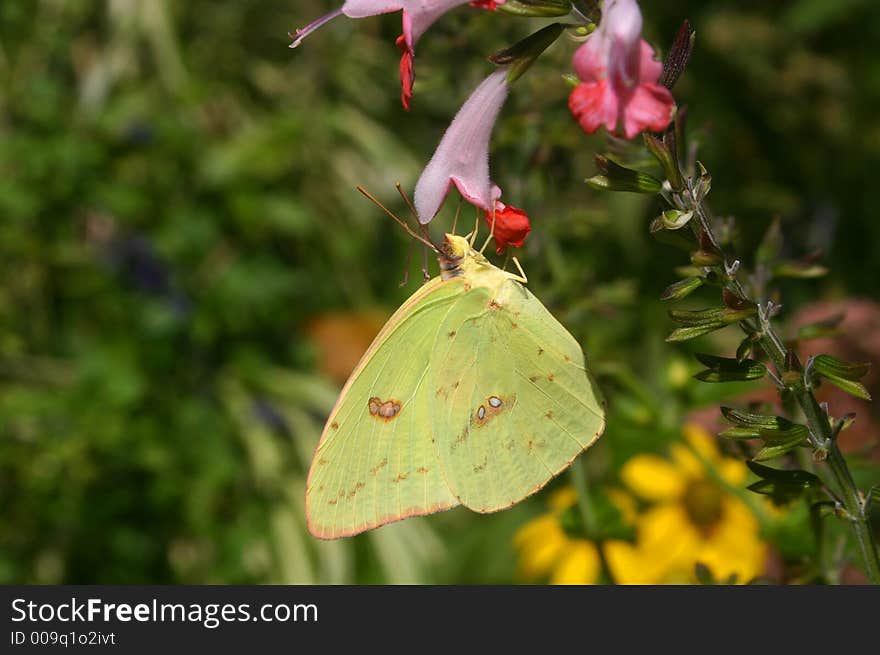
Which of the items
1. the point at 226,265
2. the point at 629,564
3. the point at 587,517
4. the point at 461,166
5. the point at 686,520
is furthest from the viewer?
the point at 226,265

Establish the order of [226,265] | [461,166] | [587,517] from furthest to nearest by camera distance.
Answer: [226,265], [587,517], [461,166]

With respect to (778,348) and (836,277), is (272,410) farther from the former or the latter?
(778,348)

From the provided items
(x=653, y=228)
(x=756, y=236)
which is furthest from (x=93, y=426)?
(x=653, y=228)

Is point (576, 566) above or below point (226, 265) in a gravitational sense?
below

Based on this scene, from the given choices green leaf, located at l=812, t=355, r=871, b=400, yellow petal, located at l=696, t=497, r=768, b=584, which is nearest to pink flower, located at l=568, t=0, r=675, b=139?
green leaf, located at l=812, t=355, r=871, b=400

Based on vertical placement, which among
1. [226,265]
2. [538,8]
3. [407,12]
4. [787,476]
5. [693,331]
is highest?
[226,265]

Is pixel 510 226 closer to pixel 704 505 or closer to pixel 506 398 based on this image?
pixel 506 398

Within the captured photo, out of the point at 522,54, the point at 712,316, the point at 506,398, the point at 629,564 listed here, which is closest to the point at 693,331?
the point at 712,316

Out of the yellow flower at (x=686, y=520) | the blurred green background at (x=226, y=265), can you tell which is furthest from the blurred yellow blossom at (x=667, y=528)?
the blurred green background at (x=226, y=265)
